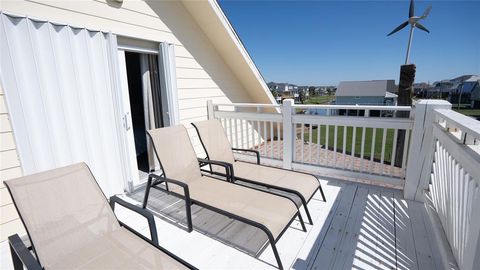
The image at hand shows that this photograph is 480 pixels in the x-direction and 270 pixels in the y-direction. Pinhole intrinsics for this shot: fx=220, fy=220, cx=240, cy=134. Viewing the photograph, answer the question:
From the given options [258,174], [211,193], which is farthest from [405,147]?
[211,193]

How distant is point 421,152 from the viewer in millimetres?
2775

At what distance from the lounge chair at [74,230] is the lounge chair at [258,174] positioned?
4.56 feet

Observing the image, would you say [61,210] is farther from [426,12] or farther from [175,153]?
[426,12]

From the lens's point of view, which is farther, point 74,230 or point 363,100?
point 363,100

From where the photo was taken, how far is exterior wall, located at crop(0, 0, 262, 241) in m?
2.29

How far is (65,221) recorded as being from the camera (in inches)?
63.9

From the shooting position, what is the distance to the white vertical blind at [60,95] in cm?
225

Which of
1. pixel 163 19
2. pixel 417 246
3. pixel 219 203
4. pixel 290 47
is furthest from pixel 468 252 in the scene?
pixel 290 47

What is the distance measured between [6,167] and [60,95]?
2.99 ft

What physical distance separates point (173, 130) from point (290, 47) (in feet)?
83.0

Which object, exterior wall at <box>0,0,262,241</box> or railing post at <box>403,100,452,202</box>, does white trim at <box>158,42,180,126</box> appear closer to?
exterior wall at <box>0,0,262,241</box>

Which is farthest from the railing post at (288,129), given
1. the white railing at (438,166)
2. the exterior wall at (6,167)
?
the exterior wall at (6,167)

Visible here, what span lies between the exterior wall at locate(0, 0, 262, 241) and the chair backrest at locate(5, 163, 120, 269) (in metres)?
1.15

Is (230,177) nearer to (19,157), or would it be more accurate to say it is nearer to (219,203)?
(219,203)
